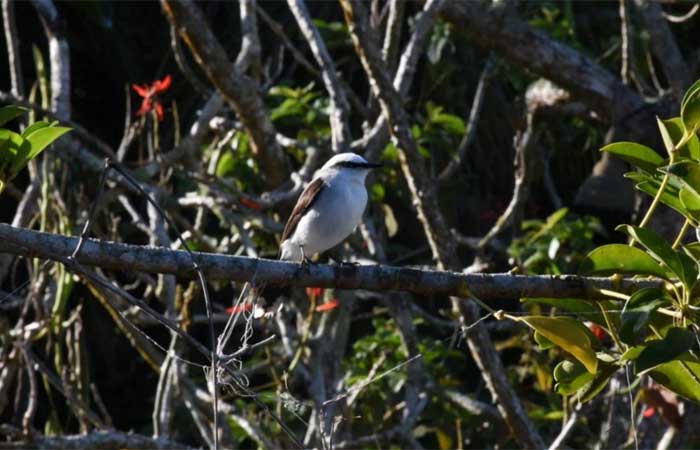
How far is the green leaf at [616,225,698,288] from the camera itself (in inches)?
81.0

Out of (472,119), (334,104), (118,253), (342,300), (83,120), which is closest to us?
(118,253)

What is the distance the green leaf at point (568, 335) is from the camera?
6.98 ft

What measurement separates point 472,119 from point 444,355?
119 centimetres

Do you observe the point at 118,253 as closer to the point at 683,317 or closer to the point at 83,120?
the point at 683,317

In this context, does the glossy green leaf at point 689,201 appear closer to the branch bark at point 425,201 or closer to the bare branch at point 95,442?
the branch bark at point 425,201

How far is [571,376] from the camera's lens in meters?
2.35

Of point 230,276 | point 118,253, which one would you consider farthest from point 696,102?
point 118,253

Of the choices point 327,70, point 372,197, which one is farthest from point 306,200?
point 372,197

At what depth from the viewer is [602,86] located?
5.23 meters

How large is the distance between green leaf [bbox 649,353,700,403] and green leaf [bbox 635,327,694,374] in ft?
1.16

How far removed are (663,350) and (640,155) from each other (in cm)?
60

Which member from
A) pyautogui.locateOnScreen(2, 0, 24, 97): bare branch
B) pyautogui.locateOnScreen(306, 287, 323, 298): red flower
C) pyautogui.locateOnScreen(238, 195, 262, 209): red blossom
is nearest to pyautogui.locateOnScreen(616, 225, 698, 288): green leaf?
pyautogui.locateOnScreen(306, 287, 323, 298): red flower

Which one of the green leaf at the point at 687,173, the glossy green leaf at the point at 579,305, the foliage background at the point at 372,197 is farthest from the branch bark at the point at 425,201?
the green leaf at the point at 687,173

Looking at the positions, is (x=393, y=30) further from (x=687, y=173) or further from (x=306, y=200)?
(x=687, y=173)
